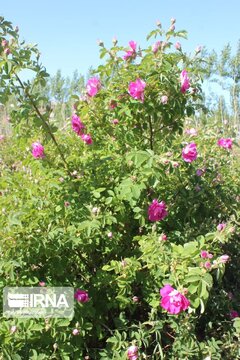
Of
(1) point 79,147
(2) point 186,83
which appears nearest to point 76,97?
(1) point 79,147

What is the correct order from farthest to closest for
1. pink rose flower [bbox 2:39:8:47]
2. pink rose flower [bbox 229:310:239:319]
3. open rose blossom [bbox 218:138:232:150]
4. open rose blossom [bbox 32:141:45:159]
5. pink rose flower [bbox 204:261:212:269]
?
open rose blossom [bbox 218:138:232:150], pink rose flower [bbox 229:310:239:319], open rose blossom [bbox 32:141:45:159], pink rose flower [bbox 2:39:8:47], pink rose flower [bbox 204:261:212:269]

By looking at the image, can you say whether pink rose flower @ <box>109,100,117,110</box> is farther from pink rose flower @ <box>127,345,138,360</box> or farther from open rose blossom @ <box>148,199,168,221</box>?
pink rose flower @ <box>127,345,138,360</box>

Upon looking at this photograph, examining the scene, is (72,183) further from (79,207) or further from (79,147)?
(79,147)

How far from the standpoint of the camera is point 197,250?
1549 millimetres

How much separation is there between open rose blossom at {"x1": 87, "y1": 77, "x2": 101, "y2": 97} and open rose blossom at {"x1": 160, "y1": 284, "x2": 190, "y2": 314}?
96 centimetres

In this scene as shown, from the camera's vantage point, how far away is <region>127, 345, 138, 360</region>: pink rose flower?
1664mm

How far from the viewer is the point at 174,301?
1.47 metres

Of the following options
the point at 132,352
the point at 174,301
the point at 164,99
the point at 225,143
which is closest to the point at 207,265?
the point at 174,301

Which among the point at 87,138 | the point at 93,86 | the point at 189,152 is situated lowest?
the point at 189,152

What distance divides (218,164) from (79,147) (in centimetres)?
86

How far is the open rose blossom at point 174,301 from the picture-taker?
147 centimetres

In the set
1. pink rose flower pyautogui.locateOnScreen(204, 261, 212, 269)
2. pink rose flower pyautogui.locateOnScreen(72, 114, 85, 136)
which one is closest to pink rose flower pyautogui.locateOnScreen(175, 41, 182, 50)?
pink rose flower pyautogui.locateOnScreen(72, 114, 85, 136)

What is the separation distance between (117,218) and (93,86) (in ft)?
2.05

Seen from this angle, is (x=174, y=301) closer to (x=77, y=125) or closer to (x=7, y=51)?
(x=77, y=125)
